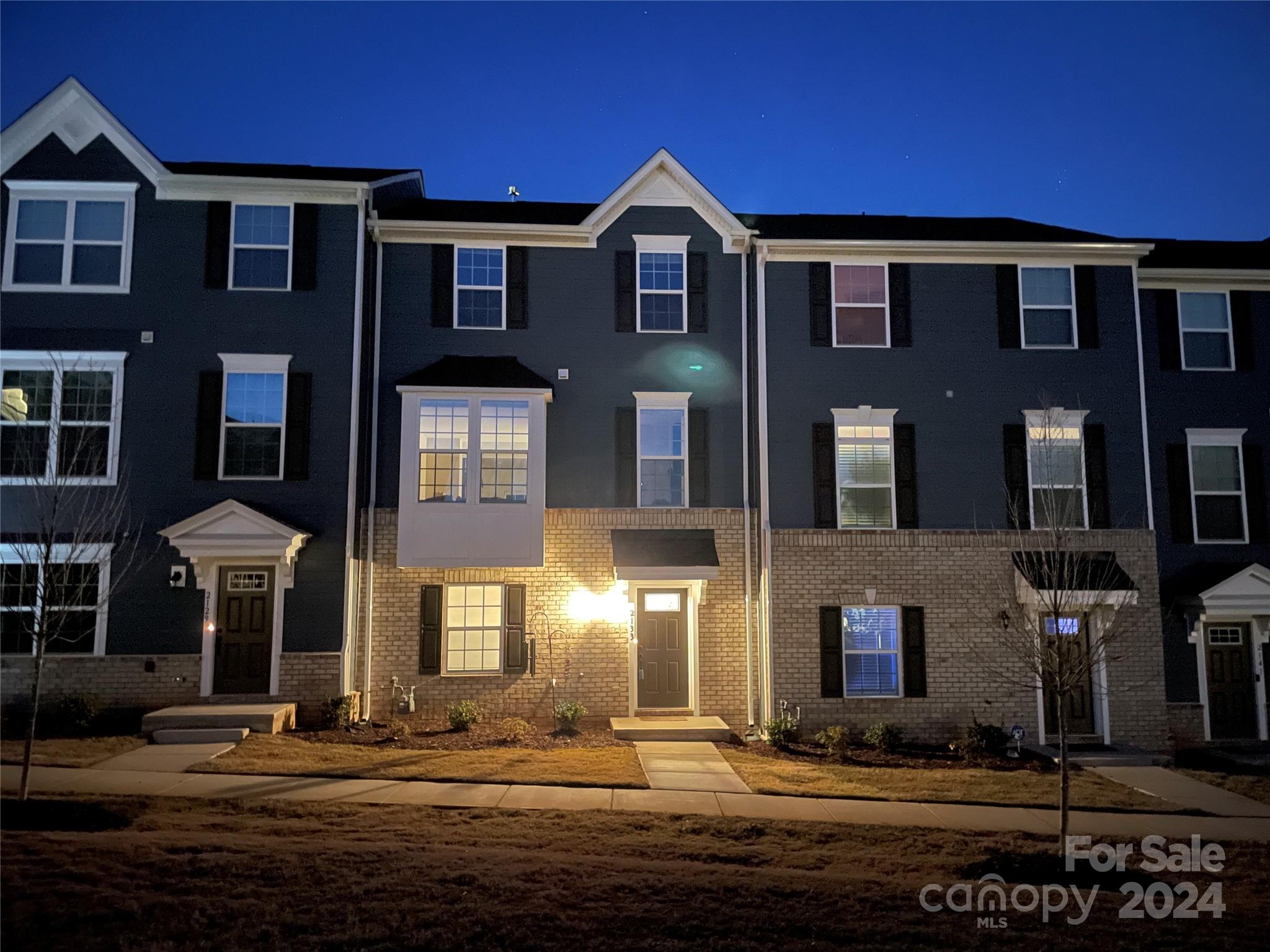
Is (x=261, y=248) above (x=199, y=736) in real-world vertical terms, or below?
above

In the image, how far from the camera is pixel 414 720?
1627 cm

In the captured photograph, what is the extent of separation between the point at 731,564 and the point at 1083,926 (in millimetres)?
10032

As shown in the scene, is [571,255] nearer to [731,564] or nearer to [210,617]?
[731,564]

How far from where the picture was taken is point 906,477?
56.8ft

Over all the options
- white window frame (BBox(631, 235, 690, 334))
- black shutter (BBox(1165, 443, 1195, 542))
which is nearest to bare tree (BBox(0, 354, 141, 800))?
white window frame (BBox(631, 235, 690, 334))

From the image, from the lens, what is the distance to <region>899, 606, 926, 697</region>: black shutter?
54.9ft

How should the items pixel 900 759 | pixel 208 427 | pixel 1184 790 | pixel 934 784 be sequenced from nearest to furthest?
pixel 934 784 → pixel 1184 790 → pixel 900 759 → pixel 208 427

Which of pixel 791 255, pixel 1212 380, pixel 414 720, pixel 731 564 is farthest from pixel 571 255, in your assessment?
pixel 1212 380

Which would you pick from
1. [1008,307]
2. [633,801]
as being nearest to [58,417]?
[633,801]

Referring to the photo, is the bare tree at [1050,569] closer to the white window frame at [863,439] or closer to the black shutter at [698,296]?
the white window frame at [863,439]

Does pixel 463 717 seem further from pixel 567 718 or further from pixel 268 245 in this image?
pixel 268 245

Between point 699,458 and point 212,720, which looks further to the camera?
point 699,458

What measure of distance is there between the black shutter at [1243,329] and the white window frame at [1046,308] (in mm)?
3502

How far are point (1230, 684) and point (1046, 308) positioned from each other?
786cm
